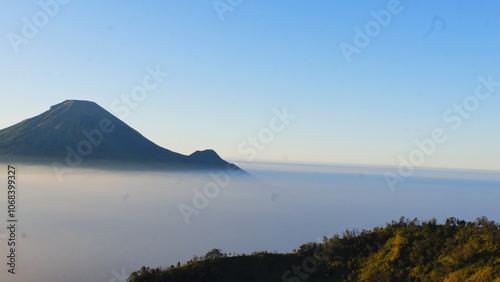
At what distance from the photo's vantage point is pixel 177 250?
193500mm

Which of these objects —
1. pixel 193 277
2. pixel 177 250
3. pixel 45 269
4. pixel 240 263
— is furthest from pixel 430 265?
pixel 177 250

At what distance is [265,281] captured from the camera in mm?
50312

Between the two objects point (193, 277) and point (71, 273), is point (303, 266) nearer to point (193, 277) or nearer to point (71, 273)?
point (193, 277)

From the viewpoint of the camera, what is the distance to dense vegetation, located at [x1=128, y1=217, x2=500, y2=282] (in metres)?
45.1

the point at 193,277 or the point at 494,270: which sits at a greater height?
the point at 193,277

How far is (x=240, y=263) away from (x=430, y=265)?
74.2 ft

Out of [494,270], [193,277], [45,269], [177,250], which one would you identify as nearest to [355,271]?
[494,270]

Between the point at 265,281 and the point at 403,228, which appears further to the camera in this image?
the point at 403,228

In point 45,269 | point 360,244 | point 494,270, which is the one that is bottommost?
point 494,270

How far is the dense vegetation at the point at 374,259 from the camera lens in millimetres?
45125

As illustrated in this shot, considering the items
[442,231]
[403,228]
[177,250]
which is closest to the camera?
[442,231]

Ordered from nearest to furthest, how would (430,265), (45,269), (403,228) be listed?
(430,265) → (403,228) → (45,269)

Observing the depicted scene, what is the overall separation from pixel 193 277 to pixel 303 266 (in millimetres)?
14165

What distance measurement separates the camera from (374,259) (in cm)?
5181
